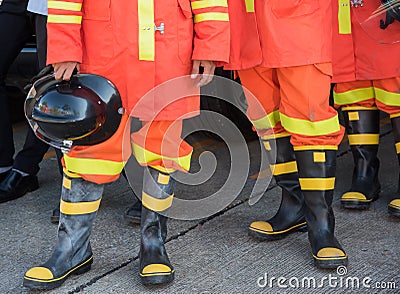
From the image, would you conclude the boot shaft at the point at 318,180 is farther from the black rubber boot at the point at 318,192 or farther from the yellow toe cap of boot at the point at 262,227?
the yellow toe cap of boot at the point at 262,227

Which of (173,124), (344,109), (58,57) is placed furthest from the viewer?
(344,109)

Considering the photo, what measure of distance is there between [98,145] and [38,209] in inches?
49.0

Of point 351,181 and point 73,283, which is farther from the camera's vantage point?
point 351,181

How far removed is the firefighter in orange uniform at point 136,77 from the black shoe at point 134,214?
0.58m

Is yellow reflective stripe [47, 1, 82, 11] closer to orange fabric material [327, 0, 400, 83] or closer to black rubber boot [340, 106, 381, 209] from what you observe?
orange fabric material [327, 0, 400, 83]

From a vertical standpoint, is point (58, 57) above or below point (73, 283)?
above

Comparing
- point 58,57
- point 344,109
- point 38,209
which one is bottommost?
point 38,209

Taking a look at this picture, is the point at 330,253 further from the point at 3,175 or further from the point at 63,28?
the point at 3,175

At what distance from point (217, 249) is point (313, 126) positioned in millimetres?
755

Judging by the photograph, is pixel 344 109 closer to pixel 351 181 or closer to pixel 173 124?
pixel 351 181

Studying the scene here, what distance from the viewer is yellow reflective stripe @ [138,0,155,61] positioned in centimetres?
296

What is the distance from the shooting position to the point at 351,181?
4387 millimetres

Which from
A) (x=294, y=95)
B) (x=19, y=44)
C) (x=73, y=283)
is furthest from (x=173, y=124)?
(x=19, y=44)

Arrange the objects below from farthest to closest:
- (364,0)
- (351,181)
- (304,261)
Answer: (351,181) < (364,0) < (304,261)
